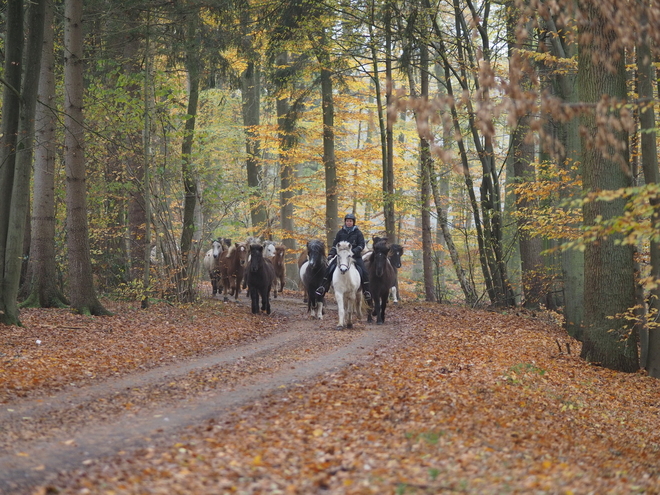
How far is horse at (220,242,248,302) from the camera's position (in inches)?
851

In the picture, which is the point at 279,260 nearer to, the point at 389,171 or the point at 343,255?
the point at 389,171

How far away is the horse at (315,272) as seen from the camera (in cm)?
1722

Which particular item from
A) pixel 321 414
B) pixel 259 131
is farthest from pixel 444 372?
pixel 259 131

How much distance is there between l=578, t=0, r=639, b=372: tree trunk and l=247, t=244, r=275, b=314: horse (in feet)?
29.6

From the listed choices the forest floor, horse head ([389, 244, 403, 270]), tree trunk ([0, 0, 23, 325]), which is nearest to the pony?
horse head ([389, 244, 403, 270])

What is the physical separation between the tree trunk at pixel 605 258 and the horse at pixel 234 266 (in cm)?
1210

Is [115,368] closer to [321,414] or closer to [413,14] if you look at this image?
[321,414]

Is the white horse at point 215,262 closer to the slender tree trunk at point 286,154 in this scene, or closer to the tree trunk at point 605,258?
the slender tree trunk at point 286,154

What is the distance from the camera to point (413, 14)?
783 inches

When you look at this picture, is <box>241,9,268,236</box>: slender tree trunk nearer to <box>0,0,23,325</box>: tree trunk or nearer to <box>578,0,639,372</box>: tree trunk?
<box>0,0,23,325</box>: tree trunk

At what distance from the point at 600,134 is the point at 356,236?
1099 cm

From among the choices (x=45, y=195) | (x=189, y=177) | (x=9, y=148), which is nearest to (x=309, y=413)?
(x=9, y=148)

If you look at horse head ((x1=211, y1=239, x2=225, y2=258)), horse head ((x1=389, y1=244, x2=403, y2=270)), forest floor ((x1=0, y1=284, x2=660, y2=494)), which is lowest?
forest floor ((x1=0, y1=284, x2=660, y2=494))

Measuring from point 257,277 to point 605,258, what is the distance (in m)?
9.65
